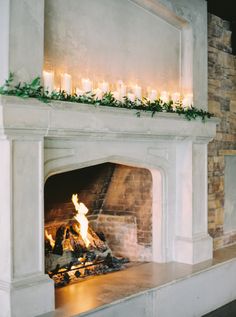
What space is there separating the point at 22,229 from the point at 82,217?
5.18 feet

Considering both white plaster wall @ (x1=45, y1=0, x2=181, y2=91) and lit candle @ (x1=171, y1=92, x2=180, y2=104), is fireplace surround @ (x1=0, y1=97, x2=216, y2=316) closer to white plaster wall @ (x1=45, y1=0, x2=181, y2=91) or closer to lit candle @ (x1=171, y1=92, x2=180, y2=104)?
lit candle @ (x1=171, y1=92, x2=180, y2=104)

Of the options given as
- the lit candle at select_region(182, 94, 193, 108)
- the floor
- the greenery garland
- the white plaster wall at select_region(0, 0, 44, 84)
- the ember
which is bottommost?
the floor

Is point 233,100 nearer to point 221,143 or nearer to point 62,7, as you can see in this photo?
point 221,143

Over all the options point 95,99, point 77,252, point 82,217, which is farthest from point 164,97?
point 77,252

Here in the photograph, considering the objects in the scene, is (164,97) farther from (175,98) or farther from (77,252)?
(77,252)

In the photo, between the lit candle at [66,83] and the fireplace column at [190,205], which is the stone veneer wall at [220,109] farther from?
the lit candle at [66,83]

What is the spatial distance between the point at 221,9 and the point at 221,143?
176cm

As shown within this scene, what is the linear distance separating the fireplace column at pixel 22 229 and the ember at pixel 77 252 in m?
0.86

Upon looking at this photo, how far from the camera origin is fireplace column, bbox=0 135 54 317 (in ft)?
12.6

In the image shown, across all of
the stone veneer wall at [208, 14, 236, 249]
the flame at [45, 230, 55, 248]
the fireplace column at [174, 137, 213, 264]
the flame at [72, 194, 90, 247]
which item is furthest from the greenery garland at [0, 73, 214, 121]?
A: the flame at [45, 230, 55, 248]

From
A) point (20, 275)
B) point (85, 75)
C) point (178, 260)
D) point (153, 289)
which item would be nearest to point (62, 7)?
point (85, 75)

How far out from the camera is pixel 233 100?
6.93 metres

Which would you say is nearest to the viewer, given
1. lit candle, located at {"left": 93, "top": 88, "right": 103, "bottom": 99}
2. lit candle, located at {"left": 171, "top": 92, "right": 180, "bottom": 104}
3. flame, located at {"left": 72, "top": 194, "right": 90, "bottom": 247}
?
lit candle, located at {"left": 93, "top": 88, "right": 103, "bottom": 99}

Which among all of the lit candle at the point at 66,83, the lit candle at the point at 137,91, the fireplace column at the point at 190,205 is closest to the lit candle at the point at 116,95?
the lit candle at the point at 137,91
